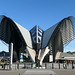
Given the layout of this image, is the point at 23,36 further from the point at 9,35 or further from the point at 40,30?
the point at 40,30

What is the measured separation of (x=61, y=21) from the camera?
46.9 m

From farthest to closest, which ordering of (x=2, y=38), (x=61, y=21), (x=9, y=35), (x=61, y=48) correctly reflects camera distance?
(x=61, y=48)
(x=9, y=35)
(x=2, y=38)
(x=61, y=21)

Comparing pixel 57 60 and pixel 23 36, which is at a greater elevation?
pixel 23 36

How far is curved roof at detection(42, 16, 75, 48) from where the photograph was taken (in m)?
48.8

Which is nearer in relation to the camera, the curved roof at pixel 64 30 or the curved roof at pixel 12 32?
the curved roof at pixel 12 32

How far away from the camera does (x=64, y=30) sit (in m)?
54.7

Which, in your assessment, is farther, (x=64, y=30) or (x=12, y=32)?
(x=12, y=32)

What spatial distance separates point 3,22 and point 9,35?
8635 millimetres

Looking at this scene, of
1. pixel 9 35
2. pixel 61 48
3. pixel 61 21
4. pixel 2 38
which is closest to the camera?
pixel 61 21

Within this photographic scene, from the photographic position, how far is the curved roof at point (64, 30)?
Answer: 160 feet

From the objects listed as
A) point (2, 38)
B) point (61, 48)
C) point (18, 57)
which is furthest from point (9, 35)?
point (61, 48)

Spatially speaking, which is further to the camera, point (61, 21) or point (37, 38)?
point (37, 38)

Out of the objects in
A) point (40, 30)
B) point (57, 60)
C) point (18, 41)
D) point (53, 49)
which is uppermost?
point (40, 30)

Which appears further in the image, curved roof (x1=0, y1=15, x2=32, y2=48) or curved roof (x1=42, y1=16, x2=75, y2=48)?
curved roof (x1=42, y1=16, x2=75, y2=48)
